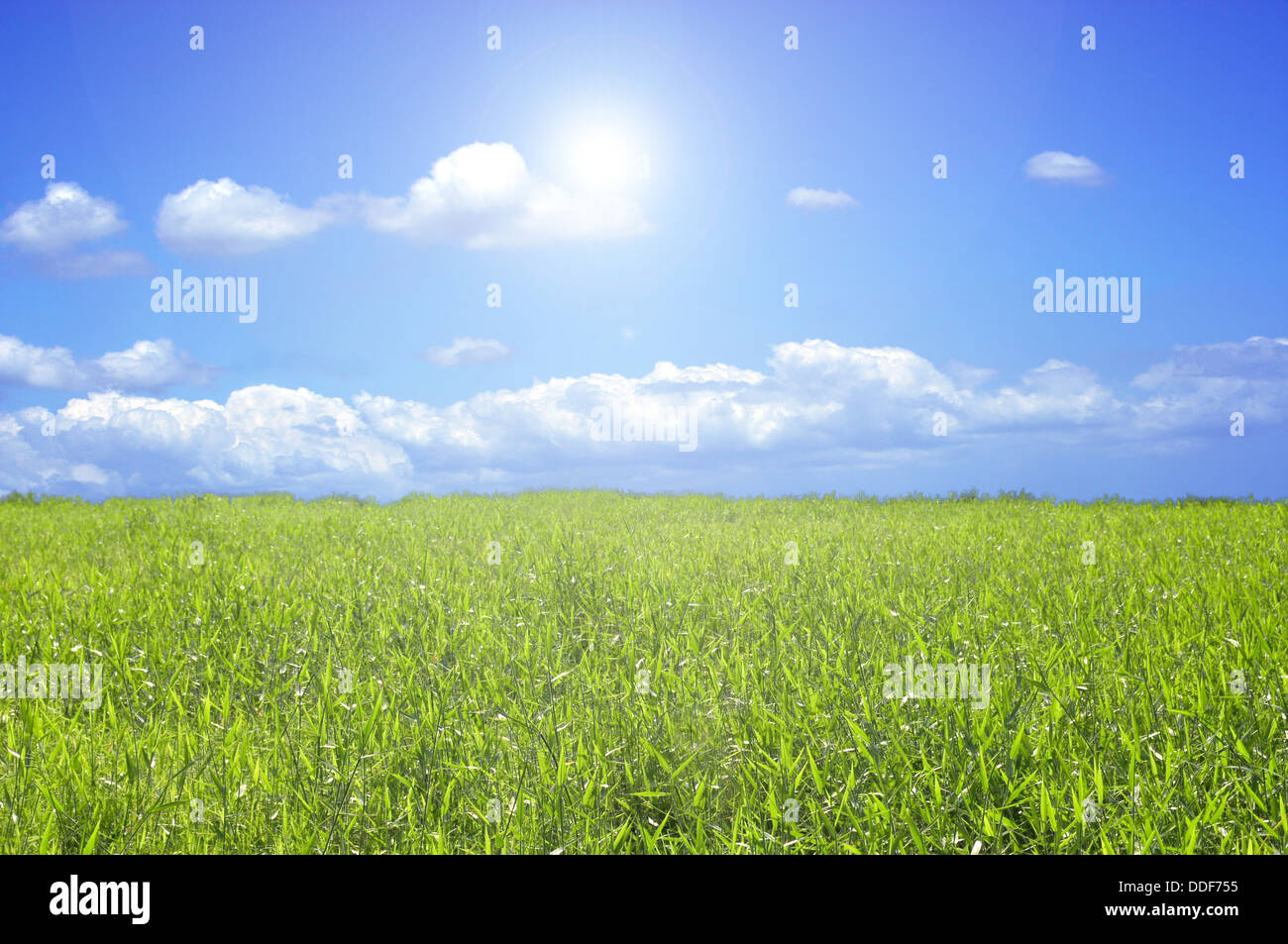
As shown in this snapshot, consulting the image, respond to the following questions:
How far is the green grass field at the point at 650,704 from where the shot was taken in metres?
2.81

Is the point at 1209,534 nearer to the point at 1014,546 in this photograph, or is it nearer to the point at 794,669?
the point at 1014,546

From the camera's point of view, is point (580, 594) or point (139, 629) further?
point (580, 594)

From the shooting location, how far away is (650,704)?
3.80 meters

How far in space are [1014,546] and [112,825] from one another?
793 cm

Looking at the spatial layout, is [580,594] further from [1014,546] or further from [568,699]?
[1014,546]

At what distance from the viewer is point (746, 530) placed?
376 inches

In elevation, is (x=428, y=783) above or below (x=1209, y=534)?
below

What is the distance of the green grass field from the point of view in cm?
281
